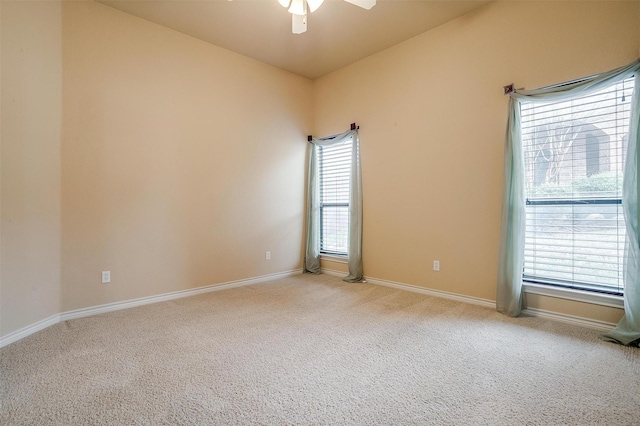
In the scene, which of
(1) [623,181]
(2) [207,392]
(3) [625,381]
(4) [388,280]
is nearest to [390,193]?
(4) [388,280]

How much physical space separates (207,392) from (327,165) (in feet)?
11.9

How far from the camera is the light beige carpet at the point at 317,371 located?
1512 millimetres

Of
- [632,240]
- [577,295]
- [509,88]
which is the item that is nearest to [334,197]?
[509,88]

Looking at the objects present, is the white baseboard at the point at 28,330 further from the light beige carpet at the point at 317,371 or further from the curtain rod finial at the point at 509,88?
the curtain rod finial at the point at 509,88

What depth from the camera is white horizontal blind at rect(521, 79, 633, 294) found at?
2455 millimetres

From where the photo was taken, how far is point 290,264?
4.67 metres

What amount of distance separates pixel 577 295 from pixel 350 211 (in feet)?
8.32

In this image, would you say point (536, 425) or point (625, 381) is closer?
point (536, 425)

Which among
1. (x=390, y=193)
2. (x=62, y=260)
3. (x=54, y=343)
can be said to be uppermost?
(x=390, y=193)

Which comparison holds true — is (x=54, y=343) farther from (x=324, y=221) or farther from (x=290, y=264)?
(x=324, y=221)

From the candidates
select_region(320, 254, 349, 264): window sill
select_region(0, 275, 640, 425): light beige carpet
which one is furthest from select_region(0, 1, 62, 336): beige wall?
select_region(320, 254, 349, 264): window sill

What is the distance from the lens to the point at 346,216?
4531mm

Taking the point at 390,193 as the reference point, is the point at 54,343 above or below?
below

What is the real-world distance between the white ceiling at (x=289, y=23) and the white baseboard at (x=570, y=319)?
9.88 ft
